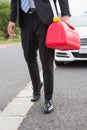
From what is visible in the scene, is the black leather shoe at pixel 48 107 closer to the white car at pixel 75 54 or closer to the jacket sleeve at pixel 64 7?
the jacket sleeve at pixel 64 7

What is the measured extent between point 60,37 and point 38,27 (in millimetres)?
602

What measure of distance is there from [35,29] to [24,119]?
3.70ft

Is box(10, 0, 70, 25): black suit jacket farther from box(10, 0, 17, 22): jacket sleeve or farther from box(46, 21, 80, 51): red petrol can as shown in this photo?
box(10, 0, 17, 22): jacket sleeve

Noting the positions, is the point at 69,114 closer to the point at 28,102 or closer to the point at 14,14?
the point at 28,102

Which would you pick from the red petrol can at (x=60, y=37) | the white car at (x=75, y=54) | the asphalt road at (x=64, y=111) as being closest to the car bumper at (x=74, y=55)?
the white car at (x=75, y=54)

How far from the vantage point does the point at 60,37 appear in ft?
14.2

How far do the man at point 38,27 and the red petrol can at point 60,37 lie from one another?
10.3 inches

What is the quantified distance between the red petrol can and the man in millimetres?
261

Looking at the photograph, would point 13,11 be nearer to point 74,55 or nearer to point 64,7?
point 64,7

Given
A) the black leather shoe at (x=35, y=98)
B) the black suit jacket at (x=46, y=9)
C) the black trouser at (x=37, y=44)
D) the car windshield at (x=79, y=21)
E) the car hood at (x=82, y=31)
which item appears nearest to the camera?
the black suit jacket at (x=46, y=9)

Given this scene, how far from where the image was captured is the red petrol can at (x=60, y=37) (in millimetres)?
4316

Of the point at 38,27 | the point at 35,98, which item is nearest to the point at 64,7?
the point at 38,27

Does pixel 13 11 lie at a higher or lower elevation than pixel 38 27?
higher

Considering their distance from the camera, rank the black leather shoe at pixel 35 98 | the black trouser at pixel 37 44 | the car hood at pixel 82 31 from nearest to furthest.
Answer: the black trouser at pixel 37 44
the black leather shoe at pixel 35 98
the car hood at pixel 82 31
